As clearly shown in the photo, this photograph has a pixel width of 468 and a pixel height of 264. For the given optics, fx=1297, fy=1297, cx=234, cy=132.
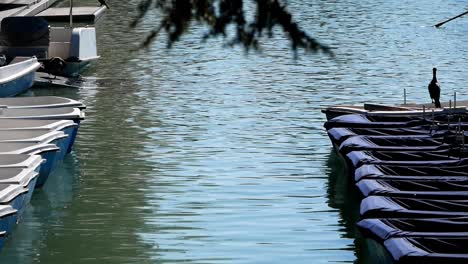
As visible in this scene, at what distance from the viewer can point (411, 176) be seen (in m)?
15.4

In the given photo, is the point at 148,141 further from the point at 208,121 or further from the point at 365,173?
the point at 365,173

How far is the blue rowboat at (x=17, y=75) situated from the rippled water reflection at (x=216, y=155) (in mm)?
858

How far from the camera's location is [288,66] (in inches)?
1246

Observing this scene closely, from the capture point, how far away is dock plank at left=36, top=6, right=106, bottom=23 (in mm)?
41969

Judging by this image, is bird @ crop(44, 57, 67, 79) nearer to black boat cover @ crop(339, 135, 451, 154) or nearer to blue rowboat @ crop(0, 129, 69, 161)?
blue rowboat @ crop(0, 129, 69, 161)

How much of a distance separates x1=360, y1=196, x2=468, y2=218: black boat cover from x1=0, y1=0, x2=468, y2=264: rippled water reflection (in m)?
0.51

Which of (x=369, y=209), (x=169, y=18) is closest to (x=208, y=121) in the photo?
(x=369, y=209)

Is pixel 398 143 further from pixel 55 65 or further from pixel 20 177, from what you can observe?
pixel 55 65

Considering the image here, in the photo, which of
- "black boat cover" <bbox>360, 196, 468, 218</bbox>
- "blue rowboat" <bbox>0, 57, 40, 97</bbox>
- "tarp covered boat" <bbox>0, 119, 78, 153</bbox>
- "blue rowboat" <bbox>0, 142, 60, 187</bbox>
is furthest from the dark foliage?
"blue rowboat" <bbox>0, 57, 40, 97</bbox>

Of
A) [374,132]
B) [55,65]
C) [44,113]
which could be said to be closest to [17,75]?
[55,65]

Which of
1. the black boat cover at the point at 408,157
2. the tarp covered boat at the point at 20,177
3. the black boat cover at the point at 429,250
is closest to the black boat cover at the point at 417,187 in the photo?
the black boat cover at the point at 408,157

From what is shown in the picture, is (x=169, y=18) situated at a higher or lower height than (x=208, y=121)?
higher

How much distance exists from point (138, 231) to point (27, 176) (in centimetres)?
151

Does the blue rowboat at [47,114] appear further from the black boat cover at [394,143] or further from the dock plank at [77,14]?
the dock plank at [77,14]
